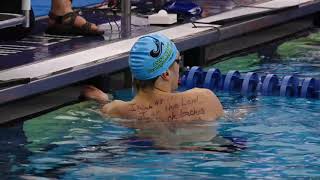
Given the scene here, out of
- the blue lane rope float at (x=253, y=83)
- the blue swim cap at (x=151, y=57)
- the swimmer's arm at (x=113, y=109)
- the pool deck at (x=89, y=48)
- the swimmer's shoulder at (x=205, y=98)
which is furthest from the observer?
the blue lane rope float at (x=253, y=83)

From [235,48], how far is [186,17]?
68 cm

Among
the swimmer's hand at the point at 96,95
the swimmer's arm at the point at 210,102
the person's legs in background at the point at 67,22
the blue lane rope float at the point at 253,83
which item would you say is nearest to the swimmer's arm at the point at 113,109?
the swimmer's hand at the point at 96,95

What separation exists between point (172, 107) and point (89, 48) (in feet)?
7.43

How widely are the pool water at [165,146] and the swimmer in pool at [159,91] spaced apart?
0.26ft

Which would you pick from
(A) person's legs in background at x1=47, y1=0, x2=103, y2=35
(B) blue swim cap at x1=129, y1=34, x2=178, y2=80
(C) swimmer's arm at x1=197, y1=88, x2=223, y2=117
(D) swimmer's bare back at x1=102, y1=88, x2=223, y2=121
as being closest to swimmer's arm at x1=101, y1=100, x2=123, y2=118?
(D) swimmer's bare back at x1=102, y1=88, x2=223, y2=121

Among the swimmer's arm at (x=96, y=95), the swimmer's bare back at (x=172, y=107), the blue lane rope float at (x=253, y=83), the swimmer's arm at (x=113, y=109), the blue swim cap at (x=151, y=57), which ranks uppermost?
the blue swim cap at (x=151, y=57)

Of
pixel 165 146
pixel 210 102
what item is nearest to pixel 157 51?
pixel 210 102

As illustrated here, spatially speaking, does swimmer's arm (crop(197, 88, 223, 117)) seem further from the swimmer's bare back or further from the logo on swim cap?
the logo on swim cap

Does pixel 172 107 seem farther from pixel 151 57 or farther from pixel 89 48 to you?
pixel 89 48

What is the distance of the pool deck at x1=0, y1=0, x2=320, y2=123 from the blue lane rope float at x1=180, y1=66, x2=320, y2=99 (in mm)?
524

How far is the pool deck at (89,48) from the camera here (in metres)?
6.74

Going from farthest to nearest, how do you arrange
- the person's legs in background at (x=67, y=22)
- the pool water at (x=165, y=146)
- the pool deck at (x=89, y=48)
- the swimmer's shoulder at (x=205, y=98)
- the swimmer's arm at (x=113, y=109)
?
the person's legs in background at (x=67, y=22) < the pool deck at (x=89, y=48) < the swimmer's arm at (x=113, y=109) < the swimmer's shoulder at (x=205, y=98) < the pool water at (x=165, y=146)

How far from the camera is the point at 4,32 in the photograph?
329 inches

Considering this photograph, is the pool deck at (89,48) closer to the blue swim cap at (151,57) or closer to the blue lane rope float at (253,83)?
the blue lane rope float at (253,83)
